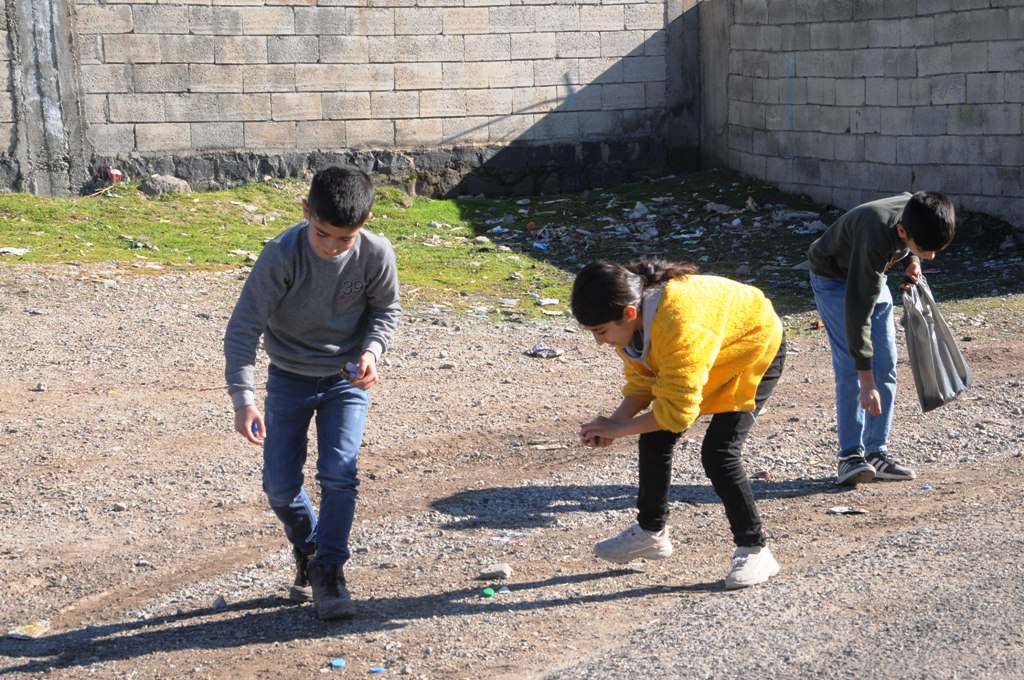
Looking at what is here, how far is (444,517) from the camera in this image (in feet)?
15.9

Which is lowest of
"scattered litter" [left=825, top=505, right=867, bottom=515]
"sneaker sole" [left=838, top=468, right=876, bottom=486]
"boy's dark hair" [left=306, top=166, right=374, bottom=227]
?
"scattered litter" [left=825, top=505, right=867, bottom=515]

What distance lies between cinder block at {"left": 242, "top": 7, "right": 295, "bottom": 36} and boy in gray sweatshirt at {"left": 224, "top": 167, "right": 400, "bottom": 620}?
8.98 meters

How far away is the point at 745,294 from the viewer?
3875mm

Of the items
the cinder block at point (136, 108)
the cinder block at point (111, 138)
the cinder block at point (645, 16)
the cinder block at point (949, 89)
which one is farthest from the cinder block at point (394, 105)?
the cinder block at point (949, 89)

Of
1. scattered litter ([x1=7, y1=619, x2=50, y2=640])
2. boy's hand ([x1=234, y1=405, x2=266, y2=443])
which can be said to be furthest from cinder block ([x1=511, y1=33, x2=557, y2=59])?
scattered litter ([x1=7, y1=619, x2=50, y2=640])

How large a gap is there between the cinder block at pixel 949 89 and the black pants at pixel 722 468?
738 cm

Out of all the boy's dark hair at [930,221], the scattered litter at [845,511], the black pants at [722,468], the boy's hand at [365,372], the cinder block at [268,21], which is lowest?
the scattered litter at [845,511]

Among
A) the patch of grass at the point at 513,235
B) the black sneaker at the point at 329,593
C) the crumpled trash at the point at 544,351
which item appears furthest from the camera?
the patch of grass at the point at 513,235

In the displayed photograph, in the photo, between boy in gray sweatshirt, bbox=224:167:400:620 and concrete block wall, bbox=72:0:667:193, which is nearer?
boy in gray sweatshirt, bbox=224:167:400:620

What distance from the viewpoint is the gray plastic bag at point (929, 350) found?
16.6 ft

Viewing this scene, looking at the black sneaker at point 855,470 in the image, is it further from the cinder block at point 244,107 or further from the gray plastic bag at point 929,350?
the cinder block at point 244,107

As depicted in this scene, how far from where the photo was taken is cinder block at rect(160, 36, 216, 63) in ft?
38.9

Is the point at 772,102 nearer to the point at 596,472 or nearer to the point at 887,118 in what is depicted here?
the point at 887,118

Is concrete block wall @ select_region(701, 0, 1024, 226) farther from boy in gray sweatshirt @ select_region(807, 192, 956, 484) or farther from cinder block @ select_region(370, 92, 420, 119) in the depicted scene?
Answer: boy in gray sweatshirt @ select_region(807, 192, 956, 484)
